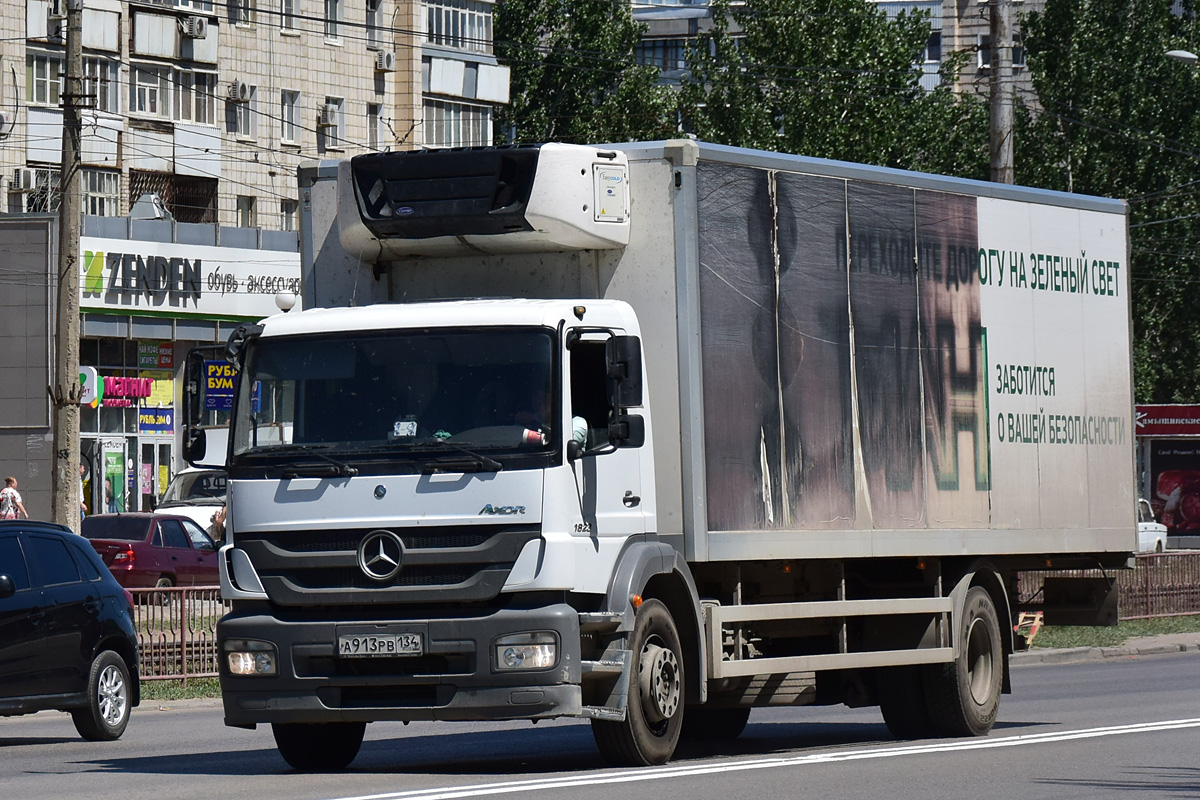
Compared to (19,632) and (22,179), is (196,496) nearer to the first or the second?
(22,179)

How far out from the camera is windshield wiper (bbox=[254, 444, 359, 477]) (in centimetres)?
1134

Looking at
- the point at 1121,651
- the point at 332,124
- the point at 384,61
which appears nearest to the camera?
the point at 1121,651

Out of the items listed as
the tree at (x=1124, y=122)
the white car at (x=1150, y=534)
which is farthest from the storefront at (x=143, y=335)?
the tree at (x=1124, y=122)

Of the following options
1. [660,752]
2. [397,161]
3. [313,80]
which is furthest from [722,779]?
[313,80]

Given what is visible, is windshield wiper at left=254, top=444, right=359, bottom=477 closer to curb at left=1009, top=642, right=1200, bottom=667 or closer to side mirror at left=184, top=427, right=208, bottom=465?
side mirror at left=184, top=427, right=208, bottom=465

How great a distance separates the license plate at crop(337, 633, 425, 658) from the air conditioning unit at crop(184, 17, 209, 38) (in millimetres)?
45194

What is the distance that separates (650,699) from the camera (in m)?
11.9

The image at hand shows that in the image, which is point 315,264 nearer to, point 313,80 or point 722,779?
point 722,779

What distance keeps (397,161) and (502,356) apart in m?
1.52

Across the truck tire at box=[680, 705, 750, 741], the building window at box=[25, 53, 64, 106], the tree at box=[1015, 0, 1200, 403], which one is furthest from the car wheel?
the tree at box=[1015, 0, 1200, 403]

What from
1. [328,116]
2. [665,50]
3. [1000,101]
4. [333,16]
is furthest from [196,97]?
[665,50]

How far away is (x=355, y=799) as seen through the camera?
10.3 meters

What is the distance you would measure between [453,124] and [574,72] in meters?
5.13

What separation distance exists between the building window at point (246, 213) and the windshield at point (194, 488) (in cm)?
1558
